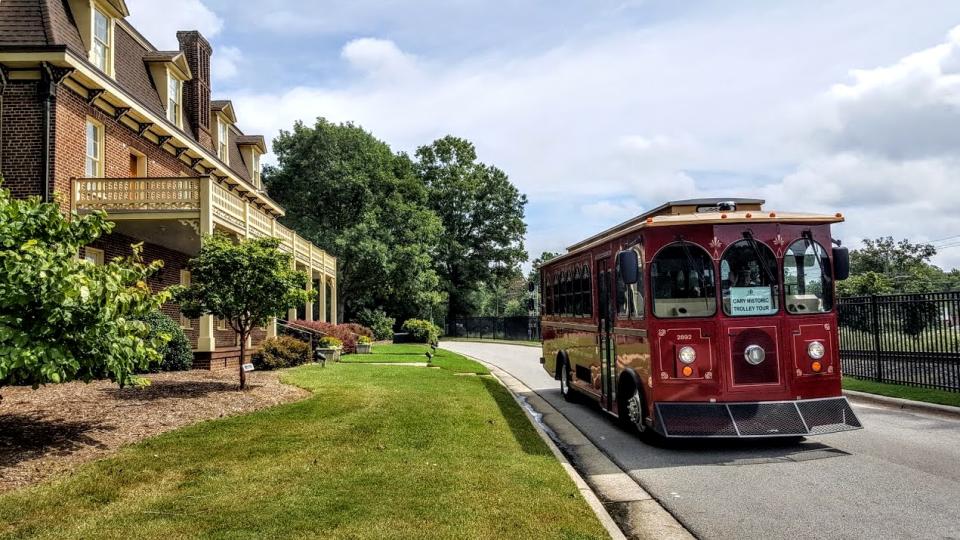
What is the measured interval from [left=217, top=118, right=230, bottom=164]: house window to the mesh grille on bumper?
910 inches

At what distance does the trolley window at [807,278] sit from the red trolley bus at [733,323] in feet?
0.04

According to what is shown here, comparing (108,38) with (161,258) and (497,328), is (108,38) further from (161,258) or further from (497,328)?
(497,328)

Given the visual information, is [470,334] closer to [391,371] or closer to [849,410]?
[391,371]

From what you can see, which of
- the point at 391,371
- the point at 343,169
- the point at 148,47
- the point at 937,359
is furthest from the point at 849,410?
the point at 343,169

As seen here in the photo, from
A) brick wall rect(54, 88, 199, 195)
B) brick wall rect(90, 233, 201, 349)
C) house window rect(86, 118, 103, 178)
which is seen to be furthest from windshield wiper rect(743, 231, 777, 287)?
house window rect(86, 118, 103, 178)

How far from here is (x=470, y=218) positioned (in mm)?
66938

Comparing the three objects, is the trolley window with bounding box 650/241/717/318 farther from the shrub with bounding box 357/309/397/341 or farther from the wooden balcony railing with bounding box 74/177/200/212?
the shrub with bounding box 357/309/397/341

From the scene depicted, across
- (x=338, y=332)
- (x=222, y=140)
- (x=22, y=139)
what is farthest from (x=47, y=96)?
(x=338, y=332)

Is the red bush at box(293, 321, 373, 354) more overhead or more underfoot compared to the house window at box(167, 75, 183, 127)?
more underfoot

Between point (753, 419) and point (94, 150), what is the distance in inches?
668

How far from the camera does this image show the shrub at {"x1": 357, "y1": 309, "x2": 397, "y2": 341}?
4397 centimetres

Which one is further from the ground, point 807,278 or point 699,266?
point 699,266

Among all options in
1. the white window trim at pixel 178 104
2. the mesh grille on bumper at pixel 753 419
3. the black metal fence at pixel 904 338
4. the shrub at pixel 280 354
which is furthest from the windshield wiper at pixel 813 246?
the white window trim at pixel 178 104

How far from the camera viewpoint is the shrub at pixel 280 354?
18953 mm
